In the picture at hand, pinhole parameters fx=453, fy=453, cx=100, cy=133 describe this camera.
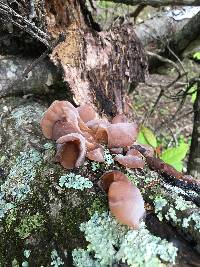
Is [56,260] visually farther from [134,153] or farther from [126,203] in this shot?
[134,153]

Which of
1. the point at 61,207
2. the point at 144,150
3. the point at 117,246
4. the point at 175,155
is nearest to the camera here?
the point at 117,246

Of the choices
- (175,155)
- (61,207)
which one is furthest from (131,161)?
(175,155)

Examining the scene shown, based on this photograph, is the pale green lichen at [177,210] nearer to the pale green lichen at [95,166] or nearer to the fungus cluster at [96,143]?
the fungus cluster at [96,143]

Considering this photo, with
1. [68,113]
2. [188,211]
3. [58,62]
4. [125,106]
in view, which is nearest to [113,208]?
[188,211]

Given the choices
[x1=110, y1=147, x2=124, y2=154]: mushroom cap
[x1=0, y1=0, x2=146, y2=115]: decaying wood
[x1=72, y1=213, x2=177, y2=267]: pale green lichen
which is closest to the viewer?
[x1=72, y1=213, x2=177, y2=267]: pale green lichen

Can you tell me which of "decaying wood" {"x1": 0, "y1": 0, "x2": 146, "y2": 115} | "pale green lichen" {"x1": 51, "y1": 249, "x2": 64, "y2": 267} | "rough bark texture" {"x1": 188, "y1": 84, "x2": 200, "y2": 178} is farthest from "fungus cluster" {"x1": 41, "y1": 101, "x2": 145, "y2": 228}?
"rough bark texture" {"x1": 188, "y1": 84, "x2": 200, "y2": 178}

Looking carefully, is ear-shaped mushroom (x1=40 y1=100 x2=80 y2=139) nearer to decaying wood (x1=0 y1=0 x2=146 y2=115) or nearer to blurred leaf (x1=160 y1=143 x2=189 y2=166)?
decaying wood (x1=0 y1=0 x2=146 y2=115)

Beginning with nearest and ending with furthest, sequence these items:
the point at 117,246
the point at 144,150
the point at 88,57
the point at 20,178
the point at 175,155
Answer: the point at 117,246 < the point at 20,178 < the point at 144,150 < the point at 88,57 < the point at 175,155
